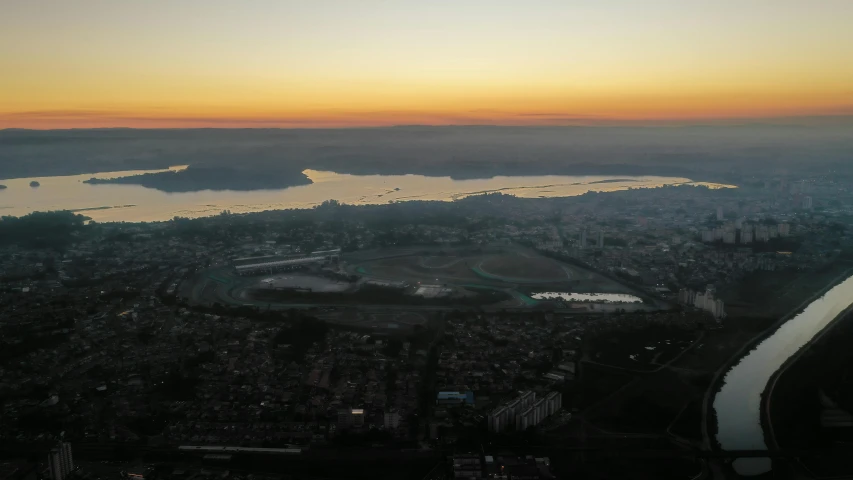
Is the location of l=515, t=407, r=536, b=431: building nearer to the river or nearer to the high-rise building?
the high-rise building

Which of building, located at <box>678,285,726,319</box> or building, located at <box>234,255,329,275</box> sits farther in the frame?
building, located at <box>234,255,329,275</box>

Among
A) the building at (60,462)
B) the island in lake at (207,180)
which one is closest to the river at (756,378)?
the building at (60,462)

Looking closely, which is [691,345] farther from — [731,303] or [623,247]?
[623,247]

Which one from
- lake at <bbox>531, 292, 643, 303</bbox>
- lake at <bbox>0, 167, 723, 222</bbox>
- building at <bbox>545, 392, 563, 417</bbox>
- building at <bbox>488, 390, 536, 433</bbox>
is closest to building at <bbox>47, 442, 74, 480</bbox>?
building at <bbox>488, 390, 536, 433</bbox>

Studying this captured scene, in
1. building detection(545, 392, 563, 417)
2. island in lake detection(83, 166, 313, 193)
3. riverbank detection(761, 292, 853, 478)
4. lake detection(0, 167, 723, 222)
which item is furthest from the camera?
island in lake detection(83, 166, 313, 193)

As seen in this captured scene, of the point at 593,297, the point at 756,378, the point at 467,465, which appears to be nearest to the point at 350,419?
the point at 467,465

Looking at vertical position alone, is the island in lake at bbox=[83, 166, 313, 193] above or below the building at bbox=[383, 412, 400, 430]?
above

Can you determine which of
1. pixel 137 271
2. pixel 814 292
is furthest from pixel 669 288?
pixel 137 271
